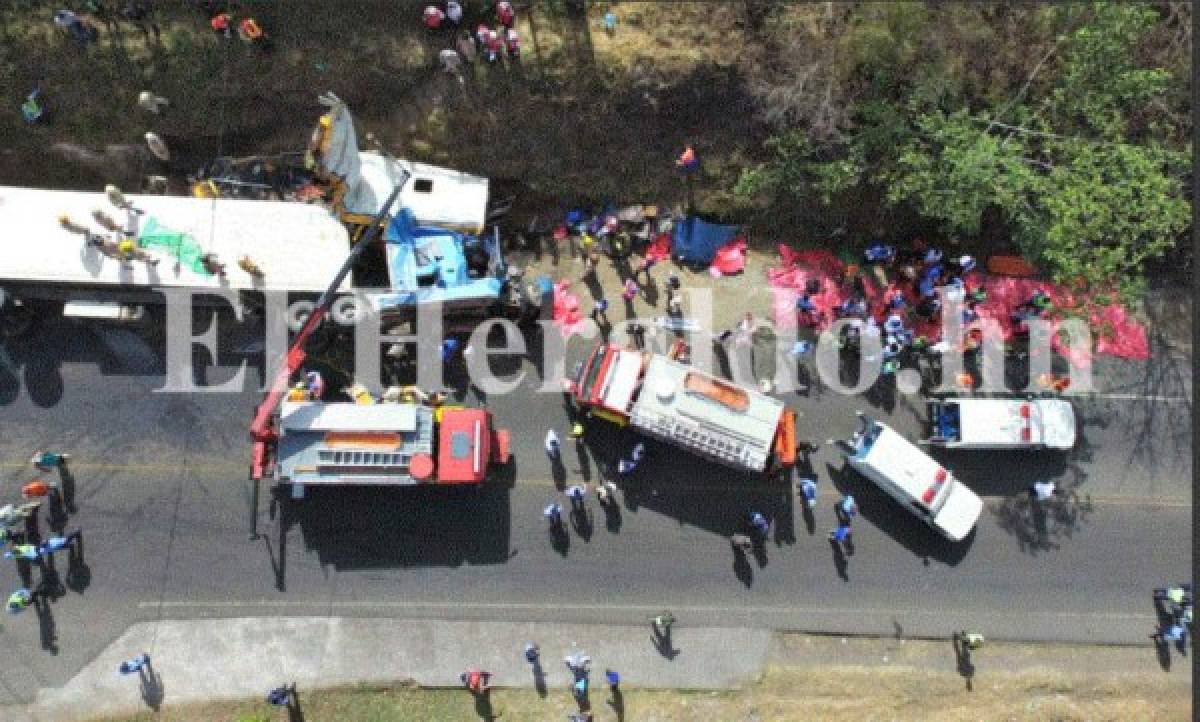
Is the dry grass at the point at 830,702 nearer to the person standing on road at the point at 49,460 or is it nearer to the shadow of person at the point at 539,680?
the shadow of person at the point at 539,680

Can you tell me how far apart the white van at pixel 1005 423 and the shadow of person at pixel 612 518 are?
347 inches

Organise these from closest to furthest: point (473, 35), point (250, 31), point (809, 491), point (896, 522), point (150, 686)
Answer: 1. point (150, 686)
2. point (250, 31)
3. point (809, 491)
4. point (896, 522)
5. point (473, 35)

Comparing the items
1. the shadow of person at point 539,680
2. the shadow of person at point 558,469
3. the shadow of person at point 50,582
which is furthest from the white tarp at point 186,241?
the shadow of person at point 539,680

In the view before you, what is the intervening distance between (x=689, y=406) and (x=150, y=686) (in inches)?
587

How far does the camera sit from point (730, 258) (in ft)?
69.8

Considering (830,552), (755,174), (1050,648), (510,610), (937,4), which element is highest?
(937,4)

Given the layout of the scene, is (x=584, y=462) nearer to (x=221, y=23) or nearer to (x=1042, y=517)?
(x=1042, y=517)

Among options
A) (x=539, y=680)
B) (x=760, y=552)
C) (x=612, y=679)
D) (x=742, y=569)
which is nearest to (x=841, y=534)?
(x=760, y=552)

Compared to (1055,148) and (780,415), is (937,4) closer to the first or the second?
(1055,148)

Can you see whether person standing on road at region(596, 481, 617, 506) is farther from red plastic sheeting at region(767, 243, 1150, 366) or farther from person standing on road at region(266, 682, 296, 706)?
person standing on road at region(266, 682, 296, 706)

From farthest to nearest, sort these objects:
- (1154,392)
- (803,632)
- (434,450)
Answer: (1154,392) → (803,632) → (434,450)

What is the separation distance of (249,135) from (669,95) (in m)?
11.5

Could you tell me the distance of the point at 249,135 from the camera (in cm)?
2050

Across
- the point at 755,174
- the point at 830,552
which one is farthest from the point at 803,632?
the point at 755,174
